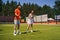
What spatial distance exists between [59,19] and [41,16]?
5275 millimetres

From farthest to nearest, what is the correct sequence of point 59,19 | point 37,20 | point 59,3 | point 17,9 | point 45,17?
point 37,20
point 45,17
point 59,19
point 17,9
point 59,3

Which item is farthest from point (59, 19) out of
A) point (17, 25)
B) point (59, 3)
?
point (59, 3)

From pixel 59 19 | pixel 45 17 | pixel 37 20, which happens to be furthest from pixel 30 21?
pixel 37 20

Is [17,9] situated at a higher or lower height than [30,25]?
higher

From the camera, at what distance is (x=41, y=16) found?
1433 inches

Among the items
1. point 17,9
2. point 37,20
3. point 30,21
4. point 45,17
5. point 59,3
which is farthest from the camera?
point 37,20

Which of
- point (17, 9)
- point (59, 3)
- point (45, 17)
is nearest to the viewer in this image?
point (59, 3)

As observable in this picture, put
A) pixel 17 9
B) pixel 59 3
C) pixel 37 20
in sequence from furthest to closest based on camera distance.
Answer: pixel 37 20
pixel 17 9
pixel 59 3

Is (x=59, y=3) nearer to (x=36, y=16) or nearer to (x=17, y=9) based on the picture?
(x=17, y=9)

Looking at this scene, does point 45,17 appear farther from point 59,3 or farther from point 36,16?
point 59,3

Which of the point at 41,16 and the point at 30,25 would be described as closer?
the point at 30,25

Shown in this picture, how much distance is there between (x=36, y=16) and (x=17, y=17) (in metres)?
30.3

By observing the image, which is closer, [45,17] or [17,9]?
[17,9]

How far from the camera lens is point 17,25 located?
9.62 m
